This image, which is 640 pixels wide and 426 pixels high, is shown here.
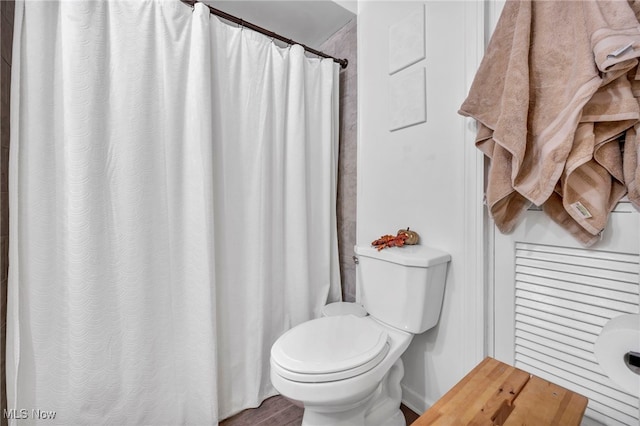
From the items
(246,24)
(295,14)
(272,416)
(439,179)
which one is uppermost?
(295,14)

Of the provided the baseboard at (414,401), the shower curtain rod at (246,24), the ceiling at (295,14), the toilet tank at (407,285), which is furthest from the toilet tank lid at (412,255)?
the ceiling at (295,14)

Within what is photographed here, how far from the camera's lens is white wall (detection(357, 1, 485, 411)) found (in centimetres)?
110

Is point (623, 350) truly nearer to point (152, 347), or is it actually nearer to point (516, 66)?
point (516, 66)

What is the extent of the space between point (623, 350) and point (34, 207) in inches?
67.3

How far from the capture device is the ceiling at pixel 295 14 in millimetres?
1505

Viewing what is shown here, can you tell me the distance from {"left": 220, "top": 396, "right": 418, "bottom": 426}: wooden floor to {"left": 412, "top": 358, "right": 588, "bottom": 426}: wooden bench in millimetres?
691

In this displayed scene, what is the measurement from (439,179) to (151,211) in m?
1.22

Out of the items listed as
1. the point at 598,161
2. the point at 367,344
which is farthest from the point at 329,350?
the point at 598,161

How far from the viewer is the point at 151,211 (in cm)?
115

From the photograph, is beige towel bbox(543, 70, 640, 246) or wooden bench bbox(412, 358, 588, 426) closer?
wooden bench bbox(412, 358, 588, 426)

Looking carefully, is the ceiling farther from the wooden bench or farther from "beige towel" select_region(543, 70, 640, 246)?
the wooden bench

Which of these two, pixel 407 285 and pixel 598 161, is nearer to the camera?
pixel 598 161

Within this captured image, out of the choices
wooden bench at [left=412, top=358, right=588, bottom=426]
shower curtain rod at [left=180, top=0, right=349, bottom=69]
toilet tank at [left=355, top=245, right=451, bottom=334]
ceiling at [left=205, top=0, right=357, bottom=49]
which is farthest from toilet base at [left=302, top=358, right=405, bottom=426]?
ceiling at [left=205, top=0, right=357, bottom=49]

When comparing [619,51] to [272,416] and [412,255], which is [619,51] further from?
[272,416]
